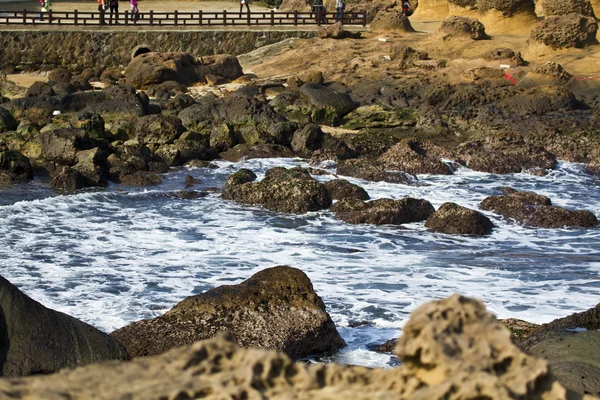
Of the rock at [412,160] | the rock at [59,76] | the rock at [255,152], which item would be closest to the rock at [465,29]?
the rock at [412,160]

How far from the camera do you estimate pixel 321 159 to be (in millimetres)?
22812

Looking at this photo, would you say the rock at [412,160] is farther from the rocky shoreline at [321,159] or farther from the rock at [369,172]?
the rock at [369,172]

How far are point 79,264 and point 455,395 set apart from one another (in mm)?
12205

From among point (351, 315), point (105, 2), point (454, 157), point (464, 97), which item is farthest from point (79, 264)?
point (105, 2)

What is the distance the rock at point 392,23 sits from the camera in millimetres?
35250

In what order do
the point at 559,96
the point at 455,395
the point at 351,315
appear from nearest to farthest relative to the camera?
the point at 455,395
the point at 351,315
the point at 559,96

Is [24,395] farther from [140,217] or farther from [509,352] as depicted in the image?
[140,217]

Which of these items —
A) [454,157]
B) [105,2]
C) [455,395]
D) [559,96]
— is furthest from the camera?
[105,2]

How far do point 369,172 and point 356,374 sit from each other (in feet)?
59.6

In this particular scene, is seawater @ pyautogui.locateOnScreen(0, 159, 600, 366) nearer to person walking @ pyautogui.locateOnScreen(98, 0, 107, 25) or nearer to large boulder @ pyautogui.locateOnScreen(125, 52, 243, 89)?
large boulder @ pyautogui.locateOnScreen(125, 52, 243, 89)

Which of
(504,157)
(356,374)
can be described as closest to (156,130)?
(504,157)

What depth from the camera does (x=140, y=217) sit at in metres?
17.9

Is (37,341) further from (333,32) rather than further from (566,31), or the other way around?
(333,32)

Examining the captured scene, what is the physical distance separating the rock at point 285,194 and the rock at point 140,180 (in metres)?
2.04
